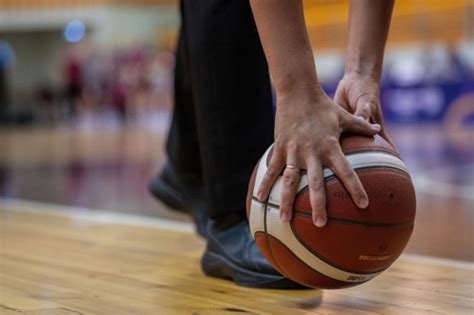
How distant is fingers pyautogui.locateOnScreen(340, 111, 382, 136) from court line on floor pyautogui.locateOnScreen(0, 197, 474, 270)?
0.67 metres

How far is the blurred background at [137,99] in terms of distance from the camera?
392 cm

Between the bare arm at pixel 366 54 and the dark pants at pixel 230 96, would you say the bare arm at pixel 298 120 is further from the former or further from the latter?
the dark pants at pixel 230 96

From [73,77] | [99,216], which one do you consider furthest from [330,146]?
[73,77]

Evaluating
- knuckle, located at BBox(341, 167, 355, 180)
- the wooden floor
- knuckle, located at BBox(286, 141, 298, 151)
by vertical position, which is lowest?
the wooden floor

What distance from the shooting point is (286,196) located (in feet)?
4.41

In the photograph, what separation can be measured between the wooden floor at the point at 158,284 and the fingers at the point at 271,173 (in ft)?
0.61

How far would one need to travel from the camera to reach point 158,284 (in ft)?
5.56

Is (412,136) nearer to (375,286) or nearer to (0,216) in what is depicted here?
(0,216)

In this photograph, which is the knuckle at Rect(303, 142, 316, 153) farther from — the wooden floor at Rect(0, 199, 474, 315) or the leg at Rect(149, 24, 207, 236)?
the leg at Rect(149, 24, 207, 236)

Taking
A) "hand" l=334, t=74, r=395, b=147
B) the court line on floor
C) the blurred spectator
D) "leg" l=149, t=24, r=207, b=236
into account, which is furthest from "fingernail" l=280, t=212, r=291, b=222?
the blurred spectator

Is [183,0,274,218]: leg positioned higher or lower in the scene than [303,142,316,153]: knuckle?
lower

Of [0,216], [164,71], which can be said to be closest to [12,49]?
[164,71]

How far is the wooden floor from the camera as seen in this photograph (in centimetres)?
145

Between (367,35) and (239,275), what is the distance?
50cm
